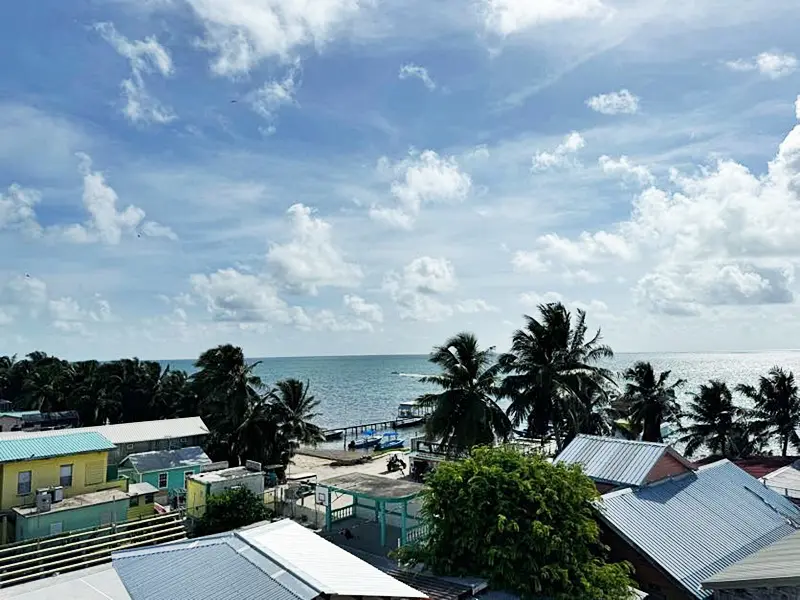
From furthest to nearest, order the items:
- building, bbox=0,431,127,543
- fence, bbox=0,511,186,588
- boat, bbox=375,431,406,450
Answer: boat, bbox=375,431,406,450 < building, bbox=0,431,127,543 < fence, bbox=0,511,186,588

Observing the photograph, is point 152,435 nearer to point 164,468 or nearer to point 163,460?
Result: point 163,460

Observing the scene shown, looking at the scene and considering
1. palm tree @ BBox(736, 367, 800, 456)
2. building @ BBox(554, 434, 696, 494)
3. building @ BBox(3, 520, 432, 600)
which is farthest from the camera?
palm tree @ BBox(736, 367, 800, 456)

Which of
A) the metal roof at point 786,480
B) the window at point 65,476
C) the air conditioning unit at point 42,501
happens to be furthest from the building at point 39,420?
the metal roof at point 786,480

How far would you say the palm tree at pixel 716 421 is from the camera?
134ft

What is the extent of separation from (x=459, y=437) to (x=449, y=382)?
281cm

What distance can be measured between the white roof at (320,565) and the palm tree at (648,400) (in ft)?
106

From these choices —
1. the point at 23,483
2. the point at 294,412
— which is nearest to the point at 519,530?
the point at 23,483

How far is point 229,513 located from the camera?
26.2 m

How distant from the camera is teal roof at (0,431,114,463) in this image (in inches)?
1111

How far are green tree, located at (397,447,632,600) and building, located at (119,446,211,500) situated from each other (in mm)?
23702

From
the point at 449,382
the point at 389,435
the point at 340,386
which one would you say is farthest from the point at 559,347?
the point at 340,386

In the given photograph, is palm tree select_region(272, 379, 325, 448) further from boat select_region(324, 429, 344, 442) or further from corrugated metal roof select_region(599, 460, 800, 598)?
boat select_region(324, 429, 344, 442)

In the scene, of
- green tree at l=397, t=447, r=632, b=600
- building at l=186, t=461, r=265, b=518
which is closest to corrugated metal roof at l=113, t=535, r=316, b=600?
green tree at l=397, t=447, r=632, b=600

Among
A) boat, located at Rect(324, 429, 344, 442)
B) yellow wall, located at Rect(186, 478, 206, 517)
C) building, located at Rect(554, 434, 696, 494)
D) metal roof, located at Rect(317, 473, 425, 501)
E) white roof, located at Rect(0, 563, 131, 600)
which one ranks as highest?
building, located at Rect(554, 434, 696, 494)
